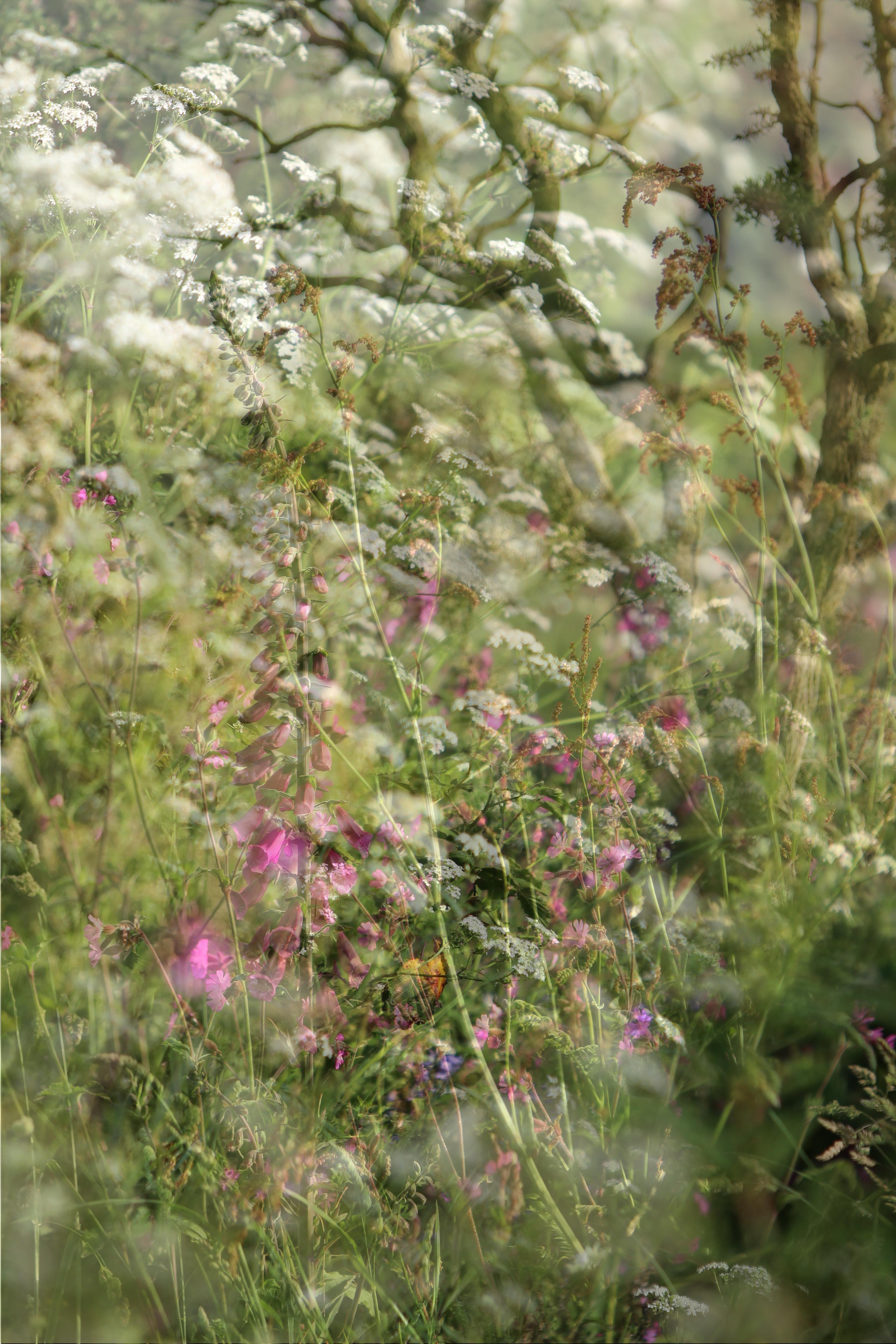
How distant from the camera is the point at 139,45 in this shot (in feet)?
6.53

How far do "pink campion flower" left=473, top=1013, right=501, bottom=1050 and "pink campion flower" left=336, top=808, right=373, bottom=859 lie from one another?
0.31 meters

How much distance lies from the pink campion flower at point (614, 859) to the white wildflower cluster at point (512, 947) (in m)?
0.18

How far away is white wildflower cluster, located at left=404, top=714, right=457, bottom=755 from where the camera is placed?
4.40ft

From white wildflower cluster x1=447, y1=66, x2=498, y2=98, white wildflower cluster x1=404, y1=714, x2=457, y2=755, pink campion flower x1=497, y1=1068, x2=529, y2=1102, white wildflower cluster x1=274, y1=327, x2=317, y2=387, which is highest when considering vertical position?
white wildflower cluster x1=447, y1=66, x2=498, y2=98

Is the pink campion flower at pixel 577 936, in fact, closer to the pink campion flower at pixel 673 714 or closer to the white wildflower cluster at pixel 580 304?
the pink campion flower at pixel 673 714

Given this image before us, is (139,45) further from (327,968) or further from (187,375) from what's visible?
(327,968)

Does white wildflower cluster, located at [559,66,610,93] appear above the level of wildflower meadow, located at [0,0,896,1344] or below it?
above

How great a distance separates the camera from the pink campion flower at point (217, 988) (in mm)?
1161

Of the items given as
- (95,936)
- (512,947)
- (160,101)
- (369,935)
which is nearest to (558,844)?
(512,947)

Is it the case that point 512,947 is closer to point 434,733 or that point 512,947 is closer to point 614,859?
point 614,859

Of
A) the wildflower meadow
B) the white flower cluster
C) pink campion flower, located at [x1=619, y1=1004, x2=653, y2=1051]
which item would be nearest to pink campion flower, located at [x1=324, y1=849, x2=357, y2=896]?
the wildflower meadow

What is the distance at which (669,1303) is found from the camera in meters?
1.11

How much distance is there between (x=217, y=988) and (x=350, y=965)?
18cm

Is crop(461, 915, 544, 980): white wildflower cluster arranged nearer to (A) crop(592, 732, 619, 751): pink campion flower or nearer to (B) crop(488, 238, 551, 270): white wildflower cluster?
(A) crop(592, 732, 619, 751): pink campion flower
